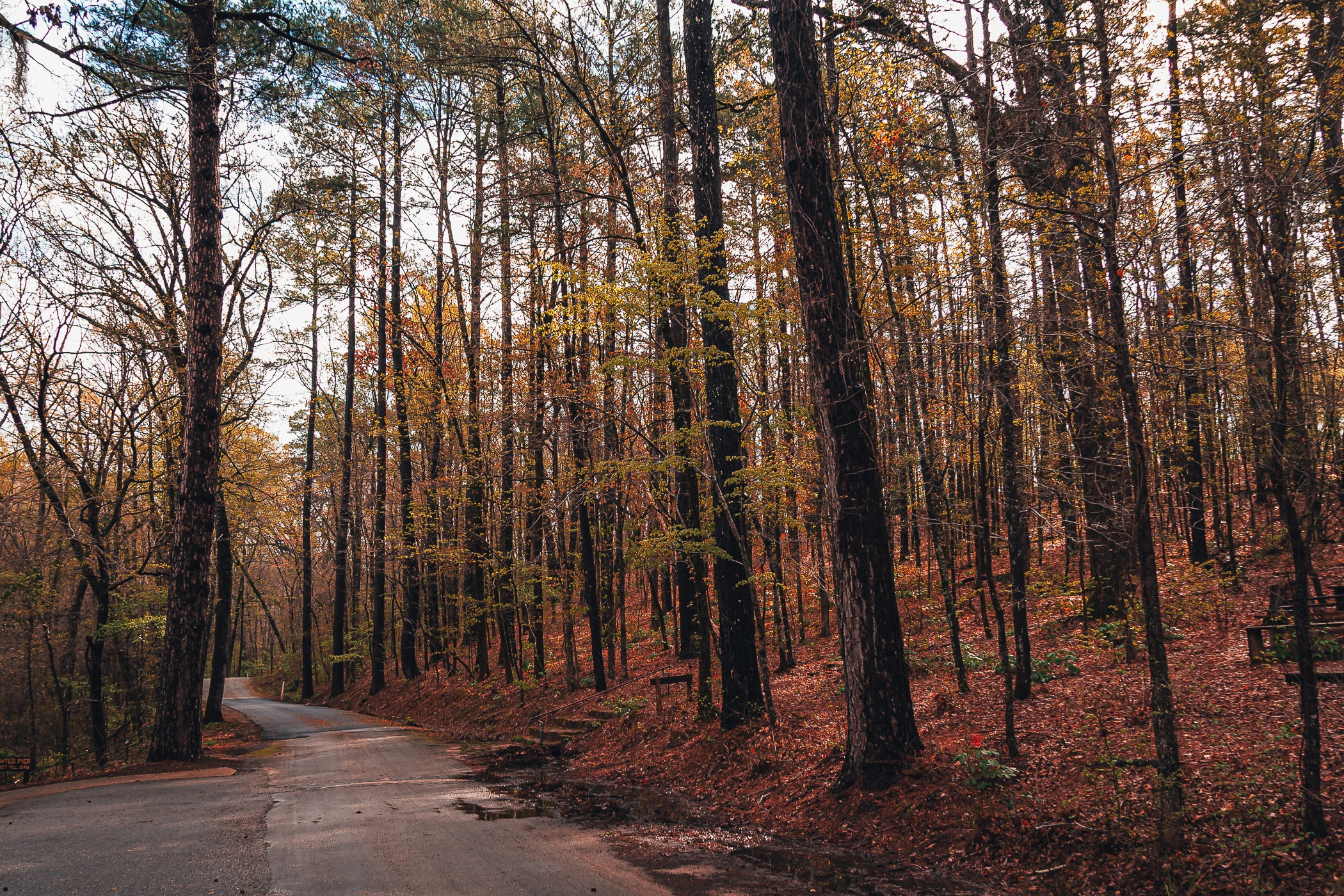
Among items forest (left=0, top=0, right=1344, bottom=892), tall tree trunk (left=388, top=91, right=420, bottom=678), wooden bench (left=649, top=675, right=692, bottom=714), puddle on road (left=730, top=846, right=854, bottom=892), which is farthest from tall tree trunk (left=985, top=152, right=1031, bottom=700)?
tall tree trunk (left=388, top=91, right=420, bottom=678)

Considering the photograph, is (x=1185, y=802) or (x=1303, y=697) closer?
(x=1303, y=697)

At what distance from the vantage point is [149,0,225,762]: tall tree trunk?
9.82 metres

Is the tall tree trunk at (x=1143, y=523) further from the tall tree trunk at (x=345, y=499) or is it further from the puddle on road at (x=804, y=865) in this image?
the tall tree trunk at (x=345, y=499)

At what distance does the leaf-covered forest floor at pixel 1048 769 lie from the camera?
4703 mm

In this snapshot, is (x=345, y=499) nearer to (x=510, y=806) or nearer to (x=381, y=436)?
(x=381, y=436)

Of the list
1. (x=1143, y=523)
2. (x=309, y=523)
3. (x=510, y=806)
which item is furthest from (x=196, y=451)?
(x=309, y=523)

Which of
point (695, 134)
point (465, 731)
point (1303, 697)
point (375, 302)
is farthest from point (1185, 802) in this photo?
point (375, 302)

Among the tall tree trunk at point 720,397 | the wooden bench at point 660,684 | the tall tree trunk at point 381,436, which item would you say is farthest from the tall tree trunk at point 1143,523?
the tall tree trunk at point 381,436

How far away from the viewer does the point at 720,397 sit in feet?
31.1

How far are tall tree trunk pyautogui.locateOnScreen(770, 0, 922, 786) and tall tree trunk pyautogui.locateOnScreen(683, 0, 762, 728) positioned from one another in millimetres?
1800

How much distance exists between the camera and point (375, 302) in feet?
70.0

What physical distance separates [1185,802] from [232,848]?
24.7 ft

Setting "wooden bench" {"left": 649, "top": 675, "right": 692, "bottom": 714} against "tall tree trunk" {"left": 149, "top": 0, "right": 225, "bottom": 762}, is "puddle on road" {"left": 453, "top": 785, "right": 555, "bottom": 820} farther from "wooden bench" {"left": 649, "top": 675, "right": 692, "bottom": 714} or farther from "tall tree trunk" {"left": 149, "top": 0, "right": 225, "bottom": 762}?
"tall tree trunk" {"left": 149, "top": 0, "right": 225, "bottom": 762}

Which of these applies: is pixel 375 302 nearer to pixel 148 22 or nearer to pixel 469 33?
pixel 469 33
